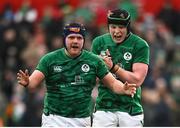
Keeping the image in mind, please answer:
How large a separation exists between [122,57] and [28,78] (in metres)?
1.64

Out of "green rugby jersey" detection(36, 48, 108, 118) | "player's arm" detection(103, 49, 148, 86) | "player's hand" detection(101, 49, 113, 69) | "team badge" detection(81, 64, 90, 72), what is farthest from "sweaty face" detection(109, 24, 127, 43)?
"team badge" detection(81, 64, 90, 72)

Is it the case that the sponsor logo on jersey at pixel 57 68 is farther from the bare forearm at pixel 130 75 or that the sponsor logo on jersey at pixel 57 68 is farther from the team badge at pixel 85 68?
the bare forearm at pixel 130 75

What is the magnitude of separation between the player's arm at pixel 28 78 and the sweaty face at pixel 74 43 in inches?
20.2

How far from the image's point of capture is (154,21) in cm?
2388

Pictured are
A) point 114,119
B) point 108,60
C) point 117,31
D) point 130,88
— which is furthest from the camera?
point 114,119

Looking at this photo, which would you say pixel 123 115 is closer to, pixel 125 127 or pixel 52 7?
pixel 125 127

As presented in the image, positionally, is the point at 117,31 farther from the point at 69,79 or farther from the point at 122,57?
the point at 69,79

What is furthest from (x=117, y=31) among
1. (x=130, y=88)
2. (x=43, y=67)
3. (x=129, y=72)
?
(x=43, y=67)

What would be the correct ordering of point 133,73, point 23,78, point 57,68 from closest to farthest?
point 23,78, point 57,68, point 133,73

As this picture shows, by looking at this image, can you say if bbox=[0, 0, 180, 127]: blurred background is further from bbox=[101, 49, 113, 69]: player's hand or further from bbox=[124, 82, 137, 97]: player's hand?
bbox=[124, 82, 137, 97]: player's hand

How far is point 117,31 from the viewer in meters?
13.9

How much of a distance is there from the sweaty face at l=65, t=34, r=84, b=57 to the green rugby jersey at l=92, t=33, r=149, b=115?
78 centimetres

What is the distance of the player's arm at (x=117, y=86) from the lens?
13328mm

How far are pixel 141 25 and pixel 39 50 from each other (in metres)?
2.72
